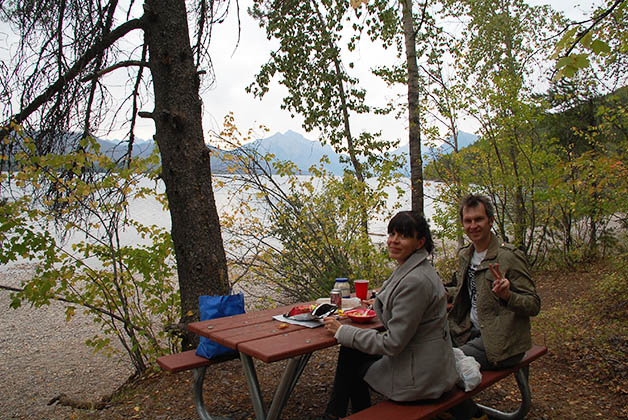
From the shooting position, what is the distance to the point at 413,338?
2.15 metres

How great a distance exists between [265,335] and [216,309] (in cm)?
77

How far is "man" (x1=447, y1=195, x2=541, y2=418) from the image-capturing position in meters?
2.47

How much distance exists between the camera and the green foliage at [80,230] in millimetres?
3746

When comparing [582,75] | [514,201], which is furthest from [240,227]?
[582,75]

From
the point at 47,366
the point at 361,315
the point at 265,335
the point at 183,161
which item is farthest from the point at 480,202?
the point at 47,366

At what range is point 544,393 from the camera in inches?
142

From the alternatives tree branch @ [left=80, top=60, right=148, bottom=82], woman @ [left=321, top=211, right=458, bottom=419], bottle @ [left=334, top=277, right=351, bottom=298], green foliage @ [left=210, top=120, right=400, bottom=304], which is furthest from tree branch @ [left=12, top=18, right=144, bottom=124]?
woman @ [left=321, top=211, right=458, bottom=419]

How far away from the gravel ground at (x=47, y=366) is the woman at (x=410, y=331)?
3296 mm

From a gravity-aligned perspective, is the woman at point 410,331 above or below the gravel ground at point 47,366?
above

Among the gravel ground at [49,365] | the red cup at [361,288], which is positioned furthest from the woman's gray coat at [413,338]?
the gravel ground at [49,365]

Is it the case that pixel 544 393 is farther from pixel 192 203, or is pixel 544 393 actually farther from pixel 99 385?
pixel 99 385

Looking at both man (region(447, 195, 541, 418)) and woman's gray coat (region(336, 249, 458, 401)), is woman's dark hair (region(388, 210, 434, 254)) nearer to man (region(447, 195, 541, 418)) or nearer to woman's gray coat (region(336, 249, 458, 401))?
woman's gray coat (region(336, 249, 458, 401))

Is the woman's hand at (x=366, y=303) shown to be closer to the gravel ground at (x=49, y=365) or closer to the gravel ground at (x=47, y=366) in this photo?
the gravel ground at (x=49, y=365)

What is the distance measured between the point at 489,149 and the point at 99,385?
6757mm
